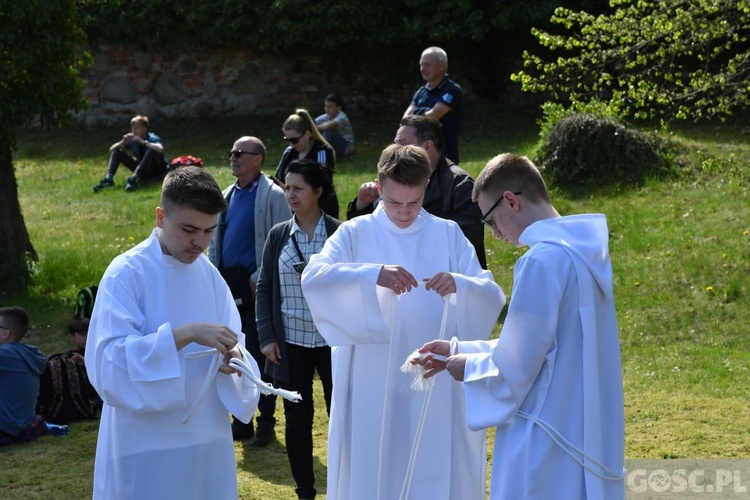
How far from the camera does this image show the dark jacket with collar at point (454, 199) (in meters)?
6.11

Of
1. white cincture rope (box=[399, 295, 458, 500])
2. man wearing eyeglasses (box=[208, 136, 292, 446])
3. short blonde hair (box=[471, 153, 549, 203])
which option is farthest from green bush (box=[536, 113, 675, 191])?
short blonde hair (box=[471, 153, 549, 203])

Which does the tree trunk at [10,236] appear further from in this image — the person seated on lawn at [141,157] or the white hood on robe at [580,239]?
the white hood on robe at [580,239]

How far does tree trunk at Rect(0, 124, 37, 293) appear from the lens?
11555 mm

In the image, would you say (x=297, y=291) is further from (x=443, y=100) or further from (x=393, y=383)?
(x=443, y=100)

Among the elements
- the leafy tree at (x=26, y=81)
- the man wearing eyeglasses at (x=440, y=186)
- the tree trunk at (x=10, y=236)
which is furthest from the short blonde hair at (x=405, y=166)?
the tree trunk at (x=10, y=236)

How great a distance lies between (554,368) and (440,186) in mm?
2595

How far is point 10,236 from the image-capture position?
460 inches

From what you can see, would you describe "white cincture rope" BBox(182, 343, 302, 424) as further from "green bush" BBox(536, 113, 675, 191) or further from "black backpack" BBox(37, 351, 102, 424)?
"green bush" BBox(536, 113, 675, 191)

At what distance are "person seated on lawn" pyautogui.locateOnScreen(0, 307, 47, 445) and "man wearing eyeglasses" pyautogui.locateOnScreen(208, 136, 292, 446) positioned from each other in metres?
1.48

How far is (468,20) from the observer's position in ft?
60.8

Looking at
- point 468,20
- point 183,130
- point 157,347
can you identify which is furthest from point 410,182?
point 183,130

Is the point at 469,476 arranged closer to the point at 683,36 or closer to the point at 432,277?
the point at 432,277

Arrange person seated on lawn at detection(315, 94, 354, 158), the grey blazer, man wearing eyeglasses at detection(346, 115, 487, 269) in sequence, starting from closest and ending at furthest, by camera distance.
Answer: man wearing eyeglasses at detection(346, 115, 487, 269), the grey blazer, person seated on lawn at detection(315, 94, 354, 158)

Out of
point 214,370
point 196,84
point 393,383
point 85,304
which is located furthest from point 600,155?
point 196,84
